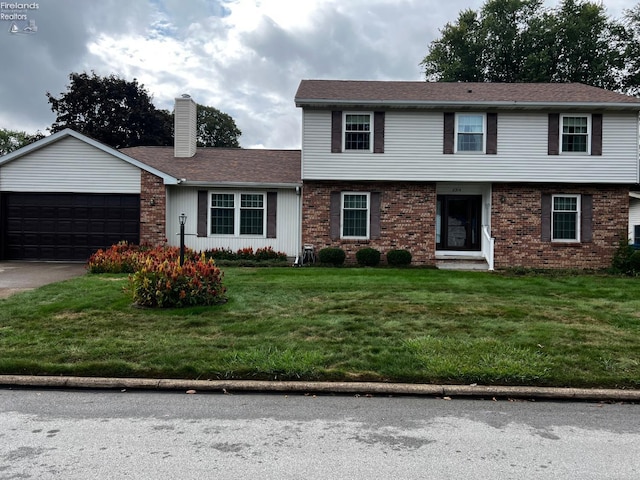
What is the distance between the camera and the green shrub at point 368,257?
15.6m

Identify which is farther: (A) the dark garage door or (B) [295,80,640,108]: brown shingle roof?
(A) the dark garage door

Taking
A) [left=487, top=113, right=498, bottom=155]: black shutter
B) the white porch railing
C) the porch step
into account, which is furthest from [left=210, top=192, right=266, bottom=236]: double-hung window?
[left=487, top=113, right=498, bottom=155]: black shutter

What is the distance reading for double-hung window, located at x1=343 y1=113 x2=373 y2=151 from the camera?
15875 mm

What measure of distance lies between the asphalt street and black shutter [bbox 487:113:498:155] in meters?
12.3

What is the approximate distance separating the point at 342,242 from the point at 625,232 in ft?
30.6

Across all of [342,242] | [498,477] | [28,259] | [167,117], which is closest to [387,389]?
[498,477]

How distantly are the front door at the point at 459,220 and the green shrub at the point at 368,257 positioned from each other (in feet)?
9.72

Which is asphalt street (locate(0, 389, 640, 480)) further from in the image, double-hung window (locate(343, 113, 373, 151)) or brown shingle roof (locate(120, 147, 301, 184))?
brown shingle roof (locate(120, 147, 301, 184))

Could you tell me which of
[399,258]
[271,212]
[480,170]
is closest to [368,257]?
[399,258]

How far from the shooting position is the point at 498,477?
10.8 feet

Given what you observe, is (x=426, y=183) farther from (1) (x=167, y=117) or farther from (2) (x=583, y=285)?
(1) (x=167, y=117)

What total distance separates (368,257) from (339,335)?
29.5 ft

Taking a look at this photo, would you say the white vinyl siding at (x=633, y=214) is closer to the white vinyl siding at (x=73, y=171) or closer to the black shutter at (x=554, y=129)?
the black shutter at (x=554, y=129)

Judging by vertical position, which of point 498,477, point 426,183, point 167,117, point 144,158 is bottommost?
point 498,477
